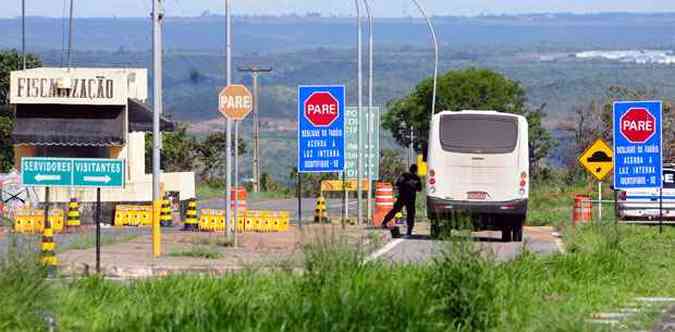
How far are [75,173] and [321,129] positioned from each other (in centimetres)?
1156

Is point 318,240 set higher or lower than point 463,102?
lower

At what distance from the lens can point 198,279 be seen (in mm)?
18688

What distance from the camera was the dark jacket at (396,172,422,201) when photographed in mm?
34812

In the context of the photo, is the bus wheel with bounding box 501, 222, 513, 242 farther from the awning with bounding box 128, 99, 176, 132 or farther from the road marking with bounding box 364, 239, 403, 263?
the awning with bounding box 128, 99, 176, 132

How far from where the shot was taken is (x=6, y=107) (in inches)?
2739

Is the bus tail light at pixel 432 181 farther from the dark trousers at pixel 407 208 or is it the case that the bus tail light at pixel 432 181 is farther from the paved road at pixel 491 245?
the dark trousers at pixel 407 208

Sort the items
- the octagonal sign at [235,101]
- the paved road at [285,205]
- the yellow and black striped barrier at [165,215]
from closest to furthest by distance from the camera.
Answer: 1. the octagonal sign at [235,101]
2. the yellow and black striped barrier at [165,215]
3. the paved road at [285,205]

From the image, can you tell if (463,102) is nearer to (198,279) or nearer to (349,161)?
(349,161)

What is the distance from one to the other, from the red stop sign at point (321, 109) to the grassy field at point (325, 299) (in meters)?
13.5

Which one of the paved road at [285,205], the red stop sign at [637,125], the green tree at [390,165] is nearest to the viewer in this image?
the red stop sign at [637,125]

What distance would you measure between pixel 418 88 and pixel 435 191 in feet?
213

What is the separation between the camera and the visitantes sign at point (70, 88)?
4819 centimetres

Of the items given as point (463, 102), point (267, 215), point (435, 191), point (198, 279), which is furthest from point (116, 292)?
point (463, 102)

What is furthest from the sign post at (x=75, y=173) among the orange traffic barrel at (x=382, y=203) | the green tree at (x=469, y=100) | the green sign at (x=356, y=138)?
the green tree at (x=469, y=100)
